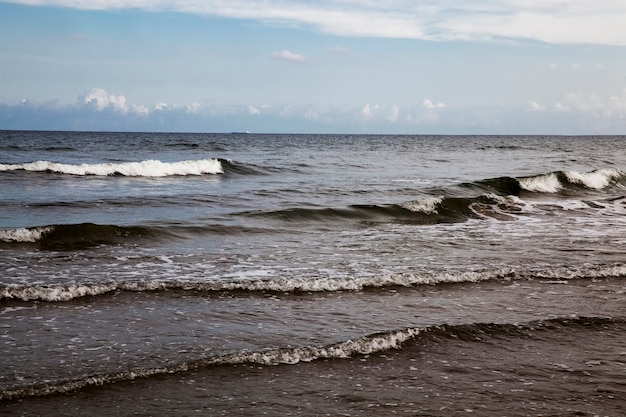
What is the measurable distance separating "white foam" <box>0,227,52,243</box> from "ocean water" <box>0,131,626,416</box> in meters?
0.04

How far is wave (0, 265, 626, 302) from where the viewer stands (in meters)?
9.82

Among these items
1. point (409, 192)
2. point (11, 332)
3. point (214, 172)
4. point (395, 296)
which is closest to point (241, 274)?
point (395, 296)

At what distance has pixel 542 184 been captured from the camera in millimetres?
32406

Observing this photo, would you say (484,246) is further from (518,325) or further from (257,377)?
(257,377)

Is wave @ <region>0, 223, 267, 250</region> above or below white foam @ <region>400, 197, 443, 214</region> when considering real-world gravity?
below

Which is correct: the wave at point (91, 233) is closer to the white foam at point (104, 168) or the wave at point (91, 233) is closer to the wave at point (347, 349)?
the wave at point (347, 349)

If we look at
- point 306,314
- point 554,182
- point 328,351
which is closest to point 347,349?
point 328,351

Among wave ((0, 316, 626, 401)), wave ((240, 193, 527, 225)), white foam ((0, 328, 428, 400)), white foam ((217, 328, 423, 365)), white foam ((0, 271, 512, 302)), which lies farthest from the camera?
wave ((240, 193, 527, 225))

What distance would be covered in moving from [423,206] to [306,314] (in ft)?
45.5

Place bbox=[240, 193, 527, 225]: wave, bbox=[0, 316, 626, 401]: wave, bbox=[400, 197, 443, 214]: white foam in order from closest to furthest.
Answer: bbox=[0, 316, 626, 401]: wave, bbox=[240, 193, 527, 225]: wave, bbox=[400, 197, 443, 214]: white foam

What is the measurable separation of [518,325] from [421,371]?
2.30 metres

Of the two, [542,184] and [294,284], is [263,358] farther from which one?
[542,184]

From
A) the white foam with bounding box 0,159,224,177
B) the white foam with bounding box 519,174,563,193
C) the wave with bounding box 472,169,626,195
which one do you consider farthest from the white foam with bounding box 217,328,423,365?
the white foam with bounding box 0,159,224,177

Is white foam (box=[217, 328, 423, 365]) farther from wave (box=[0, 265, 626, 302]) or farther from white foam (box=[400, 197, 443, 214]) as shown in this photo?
white foam (box=[400, 197, 443, 214])
